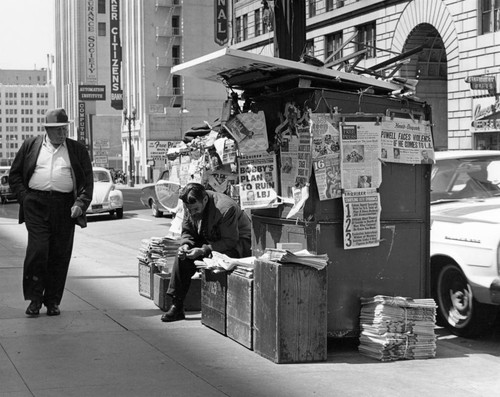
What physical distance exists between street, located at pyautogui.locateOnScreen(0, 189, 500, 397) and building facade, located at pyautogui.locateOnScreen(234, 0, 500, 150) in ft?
63.7

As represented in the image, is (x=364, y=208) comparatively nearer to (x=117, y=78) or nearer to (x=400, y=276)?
(x=400, y=276)

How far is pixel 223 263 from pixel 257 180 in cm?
83

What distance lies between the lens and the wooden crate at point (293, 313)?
6.28m

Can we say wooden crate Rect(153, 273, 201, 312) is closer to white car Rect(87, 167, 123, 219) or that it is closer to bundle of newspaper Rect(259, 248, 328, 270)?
bundle of newspaper Rect(259, 248, 328, 270)

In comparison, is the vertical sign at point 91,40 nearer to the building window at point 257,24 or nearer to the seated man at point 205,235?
the building window at point 257,24

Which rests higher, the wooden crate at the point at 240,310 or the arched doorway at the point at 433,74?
the arched doorway at the point at 433,74

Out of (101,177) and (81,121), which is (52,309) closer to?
(101,177)

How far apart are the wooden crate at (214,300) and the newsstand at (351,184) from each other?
1.96ft

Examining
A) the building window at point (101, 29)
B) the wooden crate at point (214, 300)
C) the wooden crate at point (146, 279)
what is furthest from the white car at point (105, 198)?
the building window at point (101, 29)

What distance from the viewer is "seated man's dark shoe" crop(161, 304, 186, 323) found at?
A: 7863 mm

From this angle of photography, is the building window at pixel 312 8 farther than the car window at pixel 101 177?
Yes

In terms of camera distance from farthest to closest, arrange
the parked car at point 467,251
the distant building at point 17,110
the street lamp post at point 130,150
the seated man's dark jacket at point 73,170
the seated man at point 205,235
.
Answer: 1. the distant building at point 17,110
2. the street lamp post at point 130,150
3. the seated man's dark jacket at point 73,170
4. the seated man at point 205,235
5. the parked car at point 467,251

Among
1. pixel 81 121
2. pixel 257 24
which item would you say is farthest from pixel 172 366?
pixel 81 121

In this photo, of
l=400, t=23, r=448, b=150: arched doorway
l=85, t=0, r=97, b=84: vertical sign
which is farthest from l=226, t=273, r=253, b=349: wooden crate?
l=85, t=0, r=97, b=84: vertical sign
